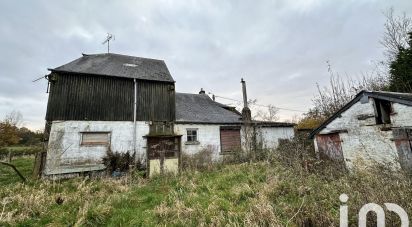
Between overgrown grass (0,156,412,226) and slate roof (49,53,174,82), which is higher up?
slate roof (49,53,174,82)

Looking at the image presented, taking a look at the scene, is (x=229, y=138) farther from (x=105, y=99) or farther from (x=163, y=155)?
(x=105, y=99)

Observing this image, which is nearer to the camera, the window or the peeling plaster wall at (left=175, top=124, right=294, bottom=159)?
the window

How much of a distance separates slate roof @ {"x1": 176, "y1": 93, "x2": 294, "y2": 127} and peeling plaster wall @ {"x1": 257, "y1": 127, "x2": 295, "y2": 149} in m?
0.36

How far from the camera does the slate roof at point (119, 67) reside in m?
13.1

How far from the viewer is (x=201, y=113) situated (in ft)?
53.0

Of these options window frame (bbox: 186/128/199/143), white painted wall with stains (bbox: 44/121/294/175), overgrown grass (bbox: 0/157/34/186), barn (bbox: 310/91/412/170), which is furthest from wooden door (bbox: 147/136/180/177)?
barn (bbox: 310/91/412/170)

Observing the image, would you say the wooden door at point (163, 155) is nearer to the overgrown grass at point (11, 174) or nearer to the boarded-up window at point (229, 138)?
the boarded-up window at point (229, 138)

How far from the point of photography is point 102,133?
1226cm

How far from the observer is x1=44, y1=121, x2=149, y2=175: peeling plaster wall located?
35.7 ft

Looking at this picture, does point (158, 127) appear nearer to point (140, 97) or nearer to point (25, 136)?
point (140, 97)

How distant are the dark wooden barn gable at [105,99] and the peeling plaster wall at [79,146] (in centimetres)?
44

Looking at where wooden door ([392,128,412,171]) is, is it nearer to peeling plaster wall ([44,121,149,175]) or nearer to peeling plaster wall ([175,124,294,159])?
peeling plaster wall ([175,124,294,159])

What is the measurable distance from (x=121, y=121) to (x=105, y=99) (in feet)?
5.60

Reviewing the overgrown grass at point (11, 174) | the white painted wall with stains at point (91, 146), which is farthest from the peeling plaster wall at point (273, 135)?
the overgrown grass at point (11, 174)
